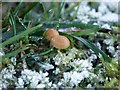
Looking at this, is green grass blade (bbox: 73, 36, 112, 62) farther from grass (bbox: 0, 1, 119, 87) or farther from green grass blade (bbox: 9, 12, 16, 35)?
green grass blade (bbox: 9, 12, 16, 35)

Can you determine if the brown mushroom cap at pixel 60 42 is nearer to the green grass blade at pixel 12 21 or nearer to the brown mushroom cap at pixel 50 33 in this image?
the brown mushroom cap at pixel 50 33

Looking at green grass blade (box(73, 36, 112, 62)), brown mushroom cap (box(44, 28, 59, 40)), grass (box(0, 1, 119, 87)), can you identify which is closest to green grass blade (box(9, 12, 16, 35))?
grass (box(0, 1, 119, 87))

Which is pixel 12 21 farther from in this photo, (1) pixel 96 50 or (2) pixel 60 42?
(1) pixel 96 50

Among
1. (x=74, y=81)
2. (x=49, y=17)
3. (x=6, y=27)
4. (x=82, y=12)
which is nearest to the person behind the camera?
(x=74, y=81)

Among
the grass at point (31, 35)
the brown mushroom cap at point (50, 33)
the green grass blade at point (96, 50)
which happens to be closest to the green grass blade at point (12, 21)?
the grass at point (31, 35)

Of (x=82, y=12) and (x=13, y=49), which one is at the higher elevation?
(x=82, y=12)

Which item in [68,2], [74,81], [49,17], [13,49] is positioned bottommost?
[74,81]

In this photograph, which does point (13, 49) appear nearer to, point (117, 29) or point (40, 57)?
point (40, 57)

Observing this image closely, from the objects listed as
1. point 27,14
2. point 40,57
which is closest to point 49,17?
point 27,14

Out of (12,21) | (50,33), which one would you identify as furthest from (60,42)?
(12,21)
